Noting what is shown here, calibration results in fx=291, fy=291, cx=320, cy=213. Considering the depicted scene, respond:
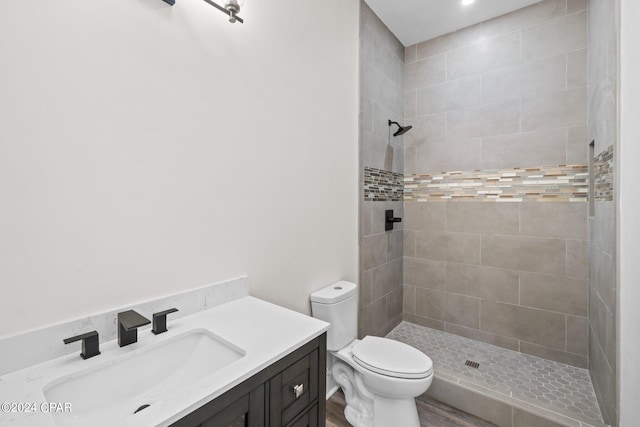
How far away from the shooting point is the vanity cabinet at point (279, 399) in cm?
71

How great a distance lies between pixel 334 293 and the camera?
180 cm

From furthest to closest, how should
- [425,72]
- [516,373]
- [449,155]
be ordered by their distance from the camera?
[425,72] → [449,155] → [516,373]

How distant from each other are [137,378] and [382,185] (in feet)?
6.89

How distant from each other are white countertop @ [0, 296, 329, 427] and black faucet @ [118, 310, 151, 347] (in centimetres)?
2

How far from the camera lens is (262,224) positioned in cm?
146

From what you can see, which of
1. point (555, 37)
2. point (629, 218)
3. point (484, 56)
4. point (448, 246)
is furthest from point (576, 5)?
point (448, 246)

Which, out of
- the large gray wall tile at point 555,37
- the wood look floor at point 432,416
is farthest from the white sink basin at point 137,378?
the large gray wall tile at point 555,37

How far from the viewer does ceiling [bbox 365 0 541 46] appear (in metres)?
2.25

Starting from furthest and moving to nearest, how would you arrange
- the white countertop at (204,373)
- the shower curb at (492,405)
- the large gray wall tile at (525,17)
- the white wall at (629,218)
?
the large gray wall tile at (525,17)
the shower curb at (492,405)
the white wall at (629,218)
the white countertop at (204,373)

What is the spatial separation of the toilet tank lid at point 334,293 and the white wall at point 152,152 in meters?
0.07

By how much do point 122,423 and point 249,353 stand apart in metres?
0.33

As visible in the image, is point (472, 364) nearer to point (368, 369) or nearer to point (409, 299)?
point (409, 299)

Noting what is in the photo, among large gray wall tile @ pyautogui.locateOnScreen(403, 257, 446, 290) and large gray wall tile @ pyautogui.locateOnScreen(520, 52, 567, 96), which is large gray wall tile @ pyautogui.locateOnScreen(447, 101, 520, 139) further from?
large gray wall tile @ pyautogui.locateOnScreen(403, 257, 446, 290)

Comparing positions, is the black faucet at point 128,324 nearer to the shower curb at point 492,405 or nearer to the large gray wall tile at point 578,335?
the shower curb at point 492,405
